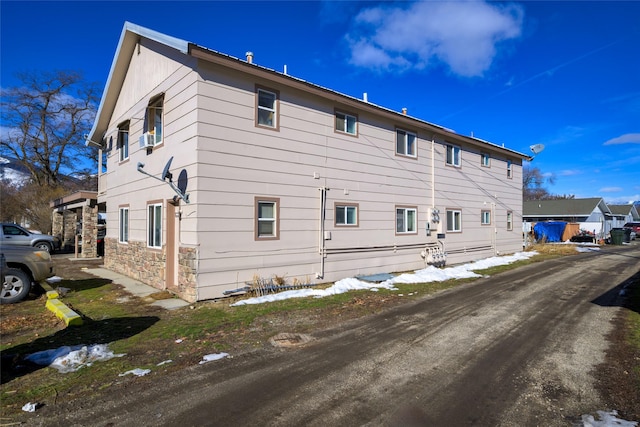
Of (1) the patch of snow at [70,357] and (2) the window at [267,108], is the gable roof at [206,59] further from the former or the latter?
(1) the patch of snow at [70,357]

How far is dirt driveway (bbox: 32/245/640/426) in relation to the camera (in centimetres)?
353

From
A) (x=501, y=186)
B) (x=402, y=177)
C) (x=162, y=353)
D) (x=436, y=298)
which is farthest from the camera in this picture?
(x=501, y=186)

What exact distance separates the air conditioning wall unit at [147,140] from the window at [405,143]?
8561 mm

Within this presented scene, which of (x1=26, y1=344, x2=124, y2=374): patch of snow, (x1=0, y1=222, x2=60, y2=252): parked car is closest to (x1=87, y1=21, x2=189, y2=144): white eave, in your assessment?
(x1=0, y1=222, x2=60, y2=252): parked car

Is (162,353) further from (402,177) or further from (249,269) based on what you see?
(402,177)

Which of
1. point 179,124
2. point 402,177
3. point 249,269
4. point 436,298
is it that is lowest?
point 436,298

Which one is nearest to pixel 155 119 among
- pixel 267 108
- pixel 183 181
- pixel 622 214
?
pixel 183 181

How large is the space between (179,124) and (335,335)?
678 centimetres

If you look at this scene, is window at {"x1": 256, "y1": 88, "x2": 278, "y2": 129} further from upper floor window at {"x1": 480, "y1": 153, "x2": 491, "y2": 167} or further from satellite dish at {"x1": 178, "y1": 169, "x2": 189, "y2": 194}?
upper floor window at {"x1": 480, "y1": 153, "x2": 491, "y2": 167}

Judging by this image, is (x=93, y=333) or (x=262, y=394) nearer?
(x=262, y=394)

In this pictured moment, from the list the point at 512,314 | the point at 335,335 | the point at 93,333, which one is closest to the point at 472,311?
the point at 512,314

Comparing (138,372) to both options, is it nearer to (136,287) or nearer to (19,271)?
(19,271)

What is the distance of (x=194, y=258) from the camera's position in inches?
332

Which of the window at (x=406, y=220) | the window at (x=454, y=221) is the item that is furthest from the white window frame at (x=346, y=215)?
the window at (x=454, y=221)
